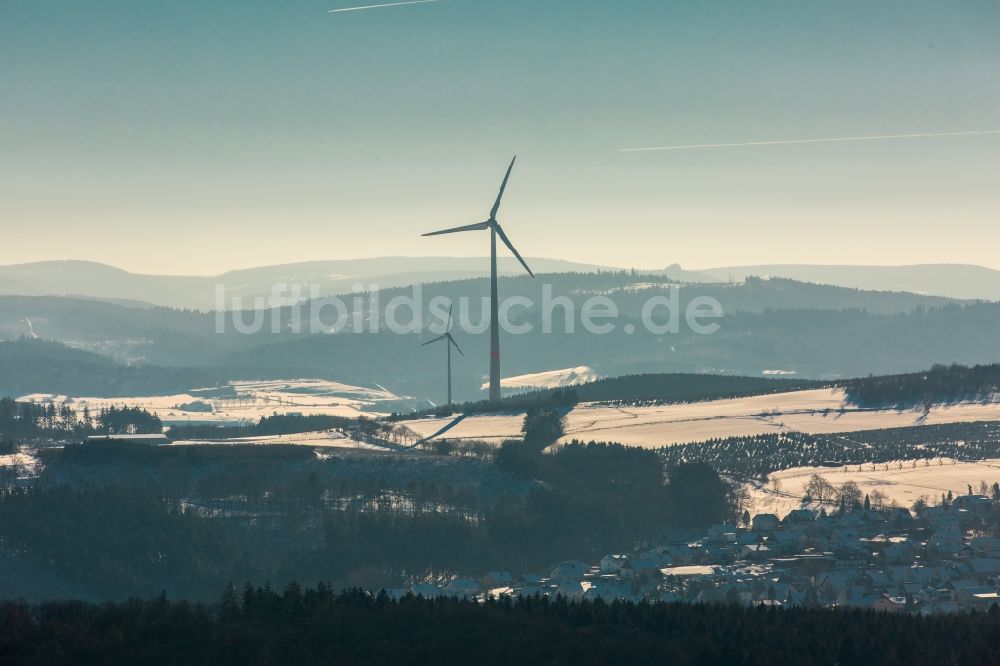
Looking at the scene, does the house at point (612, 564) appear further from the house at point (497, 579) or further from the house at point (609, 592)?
the house at point (497, 579)

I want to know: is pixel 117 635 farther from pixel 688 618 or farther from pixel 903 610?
pixel 903 610

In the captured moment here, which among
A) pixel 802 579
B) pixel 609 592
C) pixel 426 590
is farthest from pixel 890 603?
pixel 426 590

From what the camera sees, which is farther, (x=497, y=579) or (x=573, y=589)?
(x=497, y=579)

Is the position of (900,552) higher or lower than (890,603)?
higher

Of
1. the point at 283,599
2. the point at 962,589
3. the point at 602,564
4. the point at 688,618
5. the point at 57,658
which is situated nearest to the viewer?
the point at 57,658

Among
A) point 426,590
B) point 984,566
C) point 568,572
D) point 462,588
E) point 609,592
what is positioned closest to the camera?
point 609,592

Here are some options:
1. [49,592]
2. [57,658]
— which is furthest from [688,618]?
[49,592]

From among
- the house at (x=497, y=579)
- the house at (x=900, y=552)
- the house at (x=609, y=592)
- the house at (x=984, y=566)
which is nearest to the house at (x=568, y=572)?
the house at (x=609, y=592)

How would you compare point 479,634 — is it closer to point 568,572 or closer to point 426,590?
point 426,590
